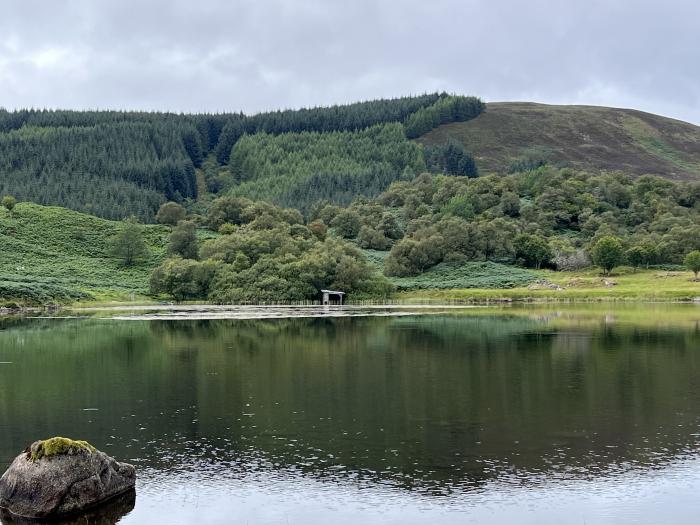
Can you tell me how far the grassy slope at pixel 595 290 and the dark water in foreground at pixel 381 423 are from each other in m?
67.6

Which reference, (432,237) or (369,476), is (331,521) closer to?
Result: (369,476)

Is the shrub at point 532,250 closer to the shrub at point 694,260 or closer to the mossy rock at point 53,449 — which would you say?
the shrub at point 694,260

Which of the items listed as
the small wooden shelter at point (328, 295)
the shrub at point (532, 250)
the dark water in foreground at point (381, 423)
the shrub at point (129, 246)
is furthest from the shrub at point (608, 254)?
the shrub at point (129, 246)

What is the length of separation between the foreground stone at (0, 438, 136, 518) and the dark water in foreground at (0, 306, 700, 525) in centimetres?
106

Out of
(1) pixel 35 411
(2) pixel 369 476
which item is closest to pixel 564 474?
(2) pixel 369 476

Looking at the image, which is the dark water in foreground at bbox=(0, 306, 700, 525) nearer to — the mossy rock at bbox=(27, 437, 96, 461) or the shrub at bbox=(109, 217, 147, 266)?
the mossy rock at bbox=(27, 437, 96, 461)

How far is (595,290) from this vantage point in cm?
15075

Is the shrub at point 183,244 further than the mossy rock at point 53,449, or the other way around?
the shrub at point 183,244

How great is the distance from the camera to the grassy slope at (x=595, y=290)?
462ft

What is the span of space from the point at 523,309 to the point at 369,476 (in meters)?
94.1

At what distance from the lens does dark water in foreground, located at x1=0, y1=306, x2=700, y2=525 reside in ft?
90.0

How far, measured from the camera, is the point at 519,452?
33000mm

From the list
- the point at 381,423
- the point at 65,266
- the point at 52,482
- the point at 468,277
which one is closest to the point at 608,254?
the point at 468,277

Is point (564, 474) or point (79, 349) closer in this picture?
point (564, 474)
